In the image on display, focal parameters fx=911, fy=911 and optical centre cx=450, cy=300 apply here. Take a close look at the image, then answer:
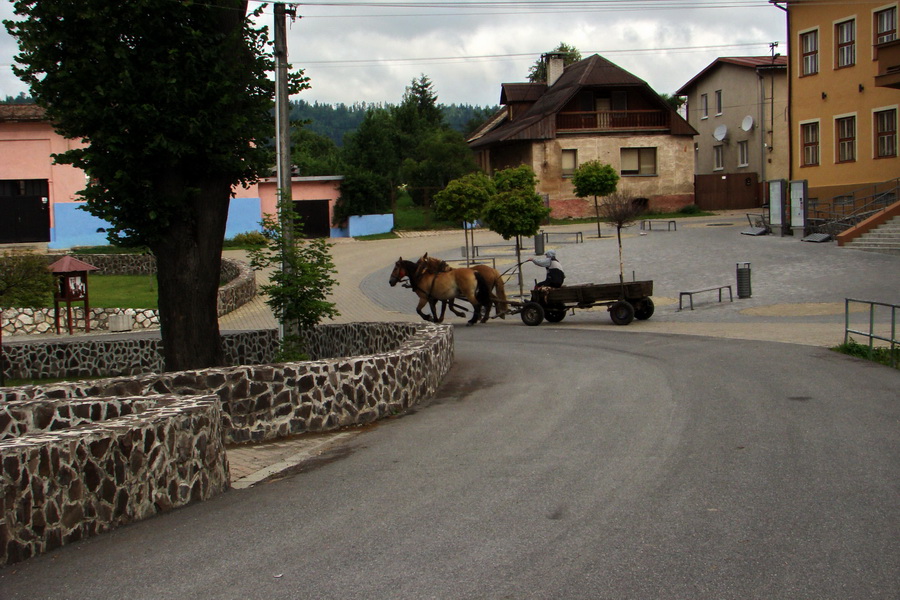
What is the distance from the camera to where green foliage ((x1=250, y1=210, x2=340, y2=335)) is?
15344mm

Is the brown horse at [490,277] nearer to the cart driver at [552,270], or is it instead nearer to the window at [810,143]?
the cart driver at [552,270]

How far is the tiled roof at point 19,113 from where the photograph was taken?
1715 inches

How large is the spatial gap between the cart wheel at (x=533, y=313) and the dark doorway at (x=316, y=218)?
2901 cm

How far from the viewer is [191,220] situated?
44.1 ft

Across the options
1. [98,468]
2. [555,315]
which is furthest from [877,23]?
[98,468]

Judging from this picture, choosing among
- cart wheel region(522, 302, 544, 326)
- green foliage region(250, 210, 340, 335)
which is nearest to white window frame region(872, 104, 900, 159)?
cart wheel region(522, 302, 544, 326)

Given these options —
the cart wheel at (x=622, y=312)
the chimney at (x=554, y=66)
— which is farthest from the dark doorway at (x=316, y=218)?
the cart wheel at (x=622, y=312)

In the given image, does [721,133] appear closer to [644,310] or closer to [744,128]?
[744,128]

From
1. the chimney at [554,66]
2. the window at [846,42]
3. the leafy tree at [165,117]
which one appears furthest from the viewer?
the chimney at [554,66]

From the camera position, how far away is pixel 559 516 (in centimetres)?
693

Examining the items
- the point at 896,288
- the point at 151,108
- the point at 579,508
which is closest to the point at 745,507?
the point at 579,508

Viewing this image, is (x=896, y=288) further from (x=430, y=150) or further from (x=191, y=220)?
(x=430, y=150)

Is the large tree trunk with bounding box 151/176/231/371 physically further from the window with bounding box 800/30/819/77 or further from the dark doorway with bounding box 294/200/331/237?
the dark doorway with bounding box 294/200/331/237

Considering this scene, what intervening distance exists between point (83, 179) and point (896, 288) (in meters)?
37.6
